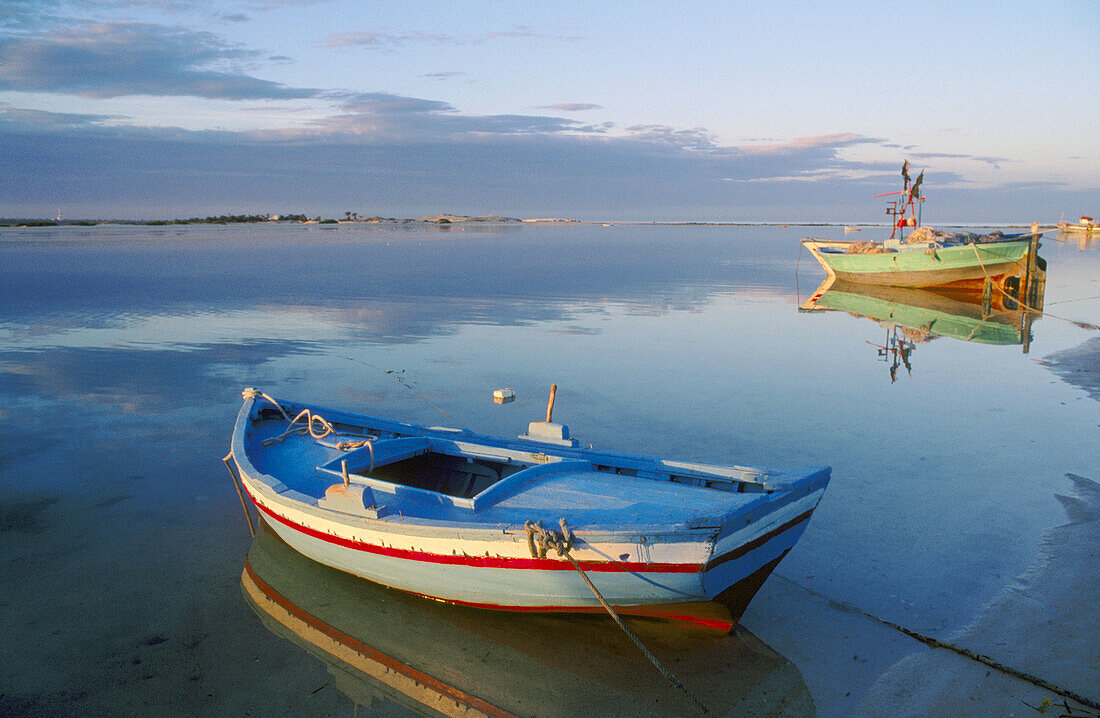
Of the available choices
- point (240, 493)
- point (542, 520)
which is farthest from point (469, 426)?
point (542, 520)

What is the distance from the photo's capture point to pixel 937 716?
513 cm

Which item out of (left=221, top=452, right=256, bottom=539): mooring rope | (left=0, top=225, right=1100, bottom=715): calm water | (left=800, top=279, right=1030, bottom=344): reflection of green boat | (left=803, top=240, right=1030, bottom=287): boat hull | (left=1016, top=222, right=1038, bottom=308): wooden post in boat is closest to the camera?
(left=0, top=225, right=1100, bottom=715): calm water

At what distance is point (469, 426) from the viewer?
11.5 meters

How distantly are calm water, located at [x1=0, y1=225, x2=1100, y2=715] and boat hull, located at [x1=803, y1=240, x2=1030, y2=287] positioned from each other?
11.0ft

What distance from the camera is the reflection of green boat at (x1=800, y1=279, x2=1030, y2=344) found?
21.2 meters

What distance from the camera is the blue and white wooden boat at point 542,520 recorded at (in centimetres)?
559

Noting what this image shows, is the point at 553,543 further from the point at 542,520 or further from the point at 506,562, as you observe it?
the point at 506,562

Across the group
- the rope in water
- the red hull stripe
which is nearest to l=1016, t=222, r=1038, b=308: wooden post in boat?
the red hull stripe

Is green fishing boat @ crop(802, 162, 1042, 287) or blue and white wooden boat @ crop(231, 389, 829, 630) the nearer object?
blue and white wooden boat @ crop(231, 389, 829, 630)

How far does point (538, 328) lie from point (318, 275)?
21.6m

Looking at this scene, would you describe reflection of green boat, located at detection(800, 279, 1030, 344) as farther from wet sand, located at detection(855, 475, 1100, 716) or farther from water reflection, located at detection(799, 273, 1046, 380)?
Answer: wet sand, located at detection(855, 475, 1100, 716)

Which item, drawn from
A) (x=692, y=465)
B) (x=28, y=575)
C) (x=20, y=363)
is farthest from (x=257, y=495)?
(x=20, y=363)

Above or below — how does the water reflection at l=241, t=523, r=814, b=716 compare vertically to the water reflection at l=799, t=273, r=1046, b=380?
below

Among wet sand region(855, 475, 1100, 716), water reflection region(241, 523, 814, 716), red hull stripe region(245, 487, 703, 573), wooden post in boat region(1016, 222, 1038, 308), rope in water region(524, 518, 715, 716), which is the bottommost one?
water reflection region(241, 523, 814, 716)
